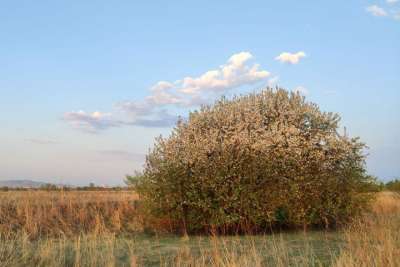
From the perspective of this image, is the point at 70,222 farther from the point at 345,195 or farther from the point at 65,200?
the point at 345,195

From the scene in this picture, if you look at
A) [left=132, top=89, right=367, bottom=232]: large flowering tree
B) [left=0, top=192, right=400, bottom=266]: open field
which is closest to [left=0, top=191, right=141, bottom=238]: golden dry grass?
[left=0, top=192, right=400, bottom=266]: open field

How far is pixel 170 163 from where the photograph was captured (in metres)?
18.3

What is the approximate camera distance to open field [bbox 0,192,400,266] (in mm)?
9079

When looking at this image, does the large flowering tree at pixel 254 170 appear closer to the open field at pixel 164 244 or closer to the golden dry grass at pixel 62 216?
the open field at pixel 164 244

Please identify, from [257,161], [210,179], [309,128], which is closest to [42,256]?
[210,179]

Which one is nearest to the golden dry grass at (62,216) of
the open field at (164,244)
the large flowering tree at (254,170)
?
the open field at (164,244)

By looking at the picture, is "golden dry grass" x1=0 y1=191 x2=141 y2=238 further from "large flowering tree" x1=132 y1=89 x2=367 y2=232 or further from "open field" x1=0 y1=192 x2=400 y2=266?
"large flowering tree" x1=132 y1=89 x2=367 y2=232

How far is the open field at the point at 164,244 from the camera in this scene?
29.8 feet

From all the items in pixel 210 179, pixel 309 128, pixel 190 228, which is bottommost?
pixel 190 228

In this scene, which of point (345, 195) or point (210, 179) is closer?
point (210, 179)

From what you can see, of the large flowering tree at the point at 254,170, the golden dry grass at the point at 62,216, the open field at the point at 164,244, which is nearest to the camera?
the open field at the point at 164,244

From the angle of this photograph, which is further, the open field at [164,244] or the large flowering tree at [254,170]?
the large flowering tree at [254,170]

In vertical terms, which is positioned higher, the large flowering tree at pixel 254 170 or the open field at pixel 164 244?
the large flowering tree at pixel 254 170

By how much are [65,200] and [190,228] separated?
801cm
